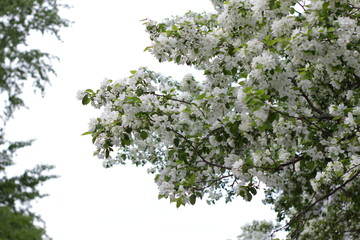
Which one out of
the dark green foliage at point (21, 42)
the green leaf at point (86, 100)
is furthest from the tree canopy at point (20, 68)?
the green leaf at point (86, 100)

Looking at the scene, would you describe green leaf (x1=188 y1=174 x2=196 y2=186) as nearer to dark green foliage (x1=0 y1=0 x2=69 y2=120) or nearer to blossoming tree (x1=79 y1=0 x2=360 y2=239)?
blossoming tree (x1=79 y1=0 x2=360 y2=239)

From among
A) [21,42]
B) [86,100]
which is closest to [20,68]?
[21,42]

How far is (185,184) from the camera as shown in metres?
4.82

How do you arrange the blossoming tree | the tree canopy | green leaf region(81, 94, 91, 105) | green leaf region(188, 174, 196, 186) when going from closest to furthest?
the blossoming tree
green leaf region(188, 174, 196, 186)
green leaf region(81, 94, 91, 105)
the tree canopy

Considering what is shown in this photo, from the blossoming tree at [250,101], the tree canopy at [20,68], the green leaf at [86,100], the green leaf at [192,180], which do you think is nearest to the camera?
the blossoming tree at [250,101]

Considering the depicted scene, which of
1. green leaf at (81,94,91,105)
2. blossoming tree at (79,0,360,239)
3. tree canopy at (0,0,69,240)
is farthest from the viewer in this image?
tree canopy at (0,0,69,240)

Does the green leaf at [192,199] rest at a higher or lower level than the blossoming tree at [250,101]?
lower

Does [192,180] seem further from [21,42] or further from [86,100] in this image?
[21,42]

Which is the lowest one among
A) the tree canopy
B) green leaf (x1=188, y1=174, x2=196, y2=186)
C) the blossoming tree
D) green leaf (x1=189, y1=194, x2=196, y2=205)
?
green leaf (x1=189, y1=194, x2=196, y2=205)

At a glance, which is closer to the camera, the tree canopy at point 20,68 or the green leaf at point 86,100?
the green leaf at point 86,100

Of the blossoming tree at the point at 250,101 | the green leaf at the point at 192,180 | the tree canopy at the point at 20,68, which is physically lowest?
the green leaf at the point at 192,180

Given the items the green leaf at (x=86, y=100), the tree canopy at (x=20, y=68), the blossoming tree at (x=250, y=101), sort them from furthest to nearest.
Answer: the tree canopy at (x=20, y=68), the green leaf at (x=86, y=100), the blossoming tree at (x=250, y=101)

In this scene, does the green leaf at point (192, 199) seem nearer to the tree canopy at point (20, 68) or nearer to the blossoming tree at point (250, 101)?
the blossoming tree at point (250, 101)

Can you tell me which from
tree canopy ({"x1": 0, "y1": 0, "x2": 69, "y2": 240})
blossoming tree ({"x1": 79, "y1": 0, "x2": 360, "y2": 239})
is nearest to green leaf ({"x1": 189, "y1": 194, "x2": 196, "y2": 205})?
blossoming tree ({"x1": 79, "y1": 0, "x2": 360, "y2": 239})
